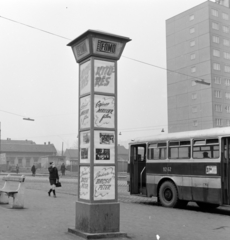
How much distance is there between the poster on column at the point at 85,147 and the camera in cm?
850

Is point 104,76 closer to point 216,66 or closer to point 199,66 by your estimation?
point 199,66

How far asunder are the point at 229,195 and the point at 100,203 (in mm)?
5866

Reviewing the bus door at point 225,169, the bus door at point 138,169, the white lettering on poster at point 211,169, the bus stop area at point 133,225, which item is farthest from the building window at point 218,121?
the bus stop area at point 133,225

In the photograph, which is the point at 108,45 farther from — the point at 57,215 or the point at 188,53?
the point at 188,53

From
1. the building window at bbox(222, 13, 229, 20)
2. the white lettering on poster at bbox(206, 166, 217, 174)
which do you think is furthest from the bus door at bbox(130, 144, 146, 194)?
the building window at bbox(222, 13, 229, 20)

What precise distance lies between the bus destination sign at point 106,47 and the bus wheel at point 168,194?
763cm

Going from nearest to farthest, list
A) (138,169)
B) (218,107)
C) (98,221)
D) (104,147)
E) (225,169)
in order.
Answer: (98,221) < (104,147) < (225,169) < (138,169) < (218,107)

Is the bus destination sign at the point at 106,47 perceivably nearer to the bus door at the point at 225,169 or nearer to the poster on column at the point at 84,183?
the poster on column at the point at 84,183

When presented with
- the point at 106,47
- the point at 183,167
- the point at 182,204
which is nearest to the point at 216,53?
the point at 182,204

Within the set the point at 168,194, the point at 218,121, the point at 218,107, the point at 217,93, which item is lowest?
the point at 168,194

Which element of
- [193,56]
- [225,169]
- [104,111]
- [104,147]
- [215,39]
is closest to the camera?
[104,147]

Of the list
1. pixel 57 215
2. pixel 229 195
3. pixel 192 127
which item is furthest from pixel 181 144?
pixel 192 127

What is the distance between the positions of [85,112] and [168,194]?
298 inches

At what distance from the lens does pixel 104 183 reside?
8430mm
